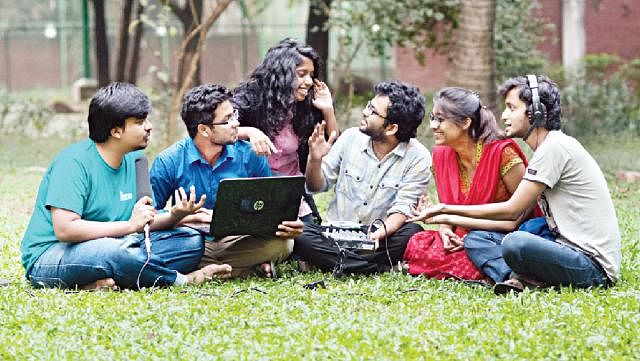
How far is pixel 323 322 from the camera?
5379 millimetres

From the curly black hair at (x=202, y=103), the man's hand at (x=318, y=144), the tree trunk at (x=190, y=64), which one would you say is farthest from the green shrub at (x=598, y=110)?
the curly black hair at (x=202, y=103)

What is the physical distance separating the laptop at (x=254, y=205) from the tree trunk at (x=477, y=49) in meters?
6.21

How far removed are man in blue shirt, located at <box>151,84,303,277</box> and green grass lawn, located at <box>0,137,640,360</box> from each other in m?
0.18

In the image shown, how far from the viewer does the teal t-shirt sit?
5.98 m

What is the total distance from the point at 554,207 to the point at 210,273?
1943 mm

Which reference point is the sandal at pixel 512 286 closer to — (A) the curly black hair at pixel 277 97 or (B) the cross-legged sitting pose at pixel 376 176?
(B) the cross-legged sitting pose at pixel 376 176

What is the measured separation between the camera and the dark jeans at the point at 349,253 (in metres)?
6.77

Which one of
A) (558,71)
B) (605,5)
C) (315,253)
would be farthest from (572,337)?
(605,5)

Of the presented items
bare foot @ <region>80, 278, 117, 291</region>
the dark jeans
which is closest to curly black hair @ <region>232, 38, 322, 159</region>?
the dark jeans

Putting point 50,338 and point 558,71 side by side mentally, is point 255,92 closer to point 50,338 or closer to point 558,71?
point 50,338

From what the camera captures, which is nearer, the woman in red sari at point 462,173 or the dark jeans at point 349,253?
the woman in red sari at point 462,173

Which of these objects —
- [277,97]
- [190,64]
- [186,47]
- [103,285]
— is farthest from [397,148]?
[186,47]

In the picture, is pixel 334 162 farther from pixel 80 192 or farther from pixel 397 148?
pixel 80 192

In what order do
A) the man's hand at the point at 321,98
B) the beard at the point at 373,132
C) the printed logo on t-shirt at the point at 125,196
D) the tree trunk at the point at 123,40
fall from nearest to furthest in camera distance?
the printed logo on t-shirt at the point at 125,196 < the beard at the point at 373,132 < the man's hand at the point at 321,98 < the tree trunk at the point at 123,40
